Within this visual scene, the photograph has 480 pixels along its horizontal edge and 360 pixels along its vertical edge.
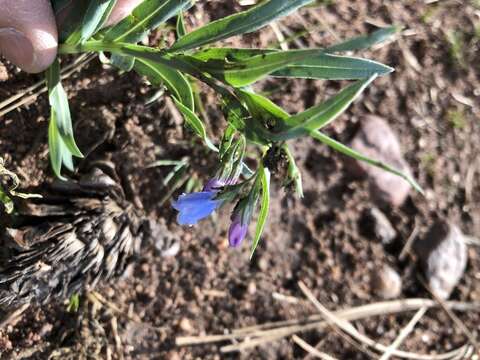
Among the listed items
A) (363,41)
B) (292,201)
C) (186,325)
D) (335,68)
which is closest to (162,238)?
(186,325)

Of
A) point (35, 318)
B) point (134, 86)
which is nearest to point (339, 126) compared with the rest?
point (134, 86)

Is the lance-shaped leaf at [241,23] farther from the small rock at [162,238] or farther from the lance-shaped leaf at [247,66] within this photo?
the small rock at [162,238]

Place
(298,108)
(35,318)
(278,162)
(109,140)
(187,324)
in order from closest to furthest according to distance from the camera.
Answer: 1. (278,162)
2. (35,318)
3. (109,140)
4. (187,324)
5. (298,108)

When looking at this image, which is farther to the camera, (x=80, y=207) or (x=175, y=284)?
(x=175, y=284)

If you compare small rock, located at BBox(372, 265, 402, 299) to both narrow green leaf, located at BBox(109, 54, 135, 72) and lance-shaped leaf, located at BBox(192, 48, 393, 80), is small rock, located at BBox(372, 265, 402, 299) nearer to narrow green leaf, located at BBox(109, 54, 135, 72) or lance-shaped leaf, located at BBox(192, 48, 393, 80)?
lance-shaped leaf, located at BBox(192, 48, 393, 80)

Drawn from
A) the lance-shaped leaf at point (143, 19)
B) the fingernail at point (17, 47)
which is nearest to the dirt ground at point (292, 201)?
the fingernail at point (17, 47)

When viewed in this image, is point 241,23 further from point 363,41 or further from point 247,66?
point 363,41

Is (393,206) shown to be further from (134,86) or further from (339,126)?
(134,86)
